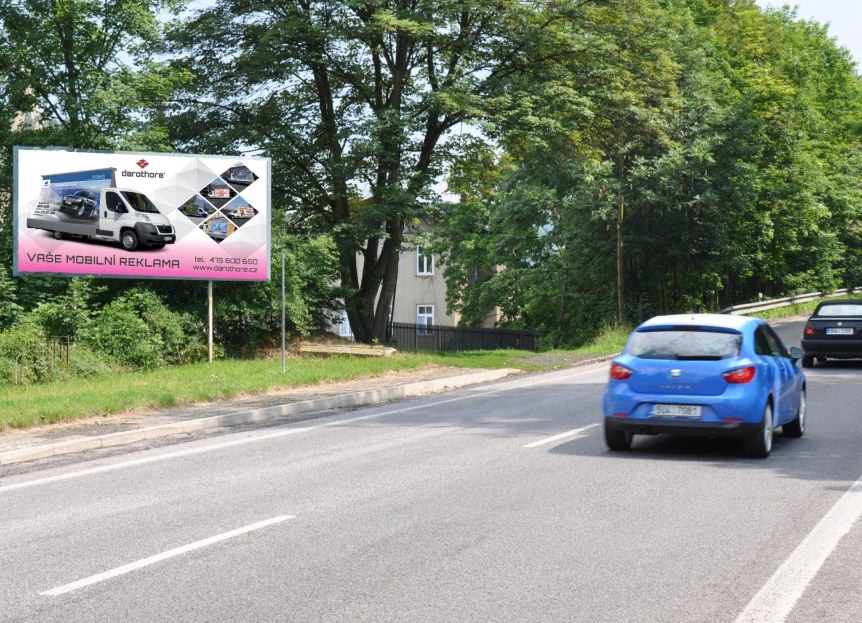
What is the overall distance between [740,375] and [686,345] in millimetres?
692

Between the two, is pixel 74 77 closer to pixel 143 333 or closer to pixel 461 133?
pixel 143 333

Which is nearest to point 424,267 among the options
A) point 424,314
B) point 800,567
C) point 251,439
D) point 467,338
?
point 424,314

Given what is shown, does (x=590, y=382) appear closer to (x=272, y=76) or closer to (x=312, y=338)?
(x=312, y=338)

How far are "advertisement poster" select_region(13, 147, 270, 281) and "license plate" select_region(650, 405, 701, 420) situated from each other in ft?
48.0

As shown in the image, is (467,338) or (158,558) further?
(467,338)

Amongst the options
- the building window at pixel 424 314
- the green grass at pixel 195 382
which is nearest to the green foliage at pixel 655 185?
the green grass at pixel 195 382

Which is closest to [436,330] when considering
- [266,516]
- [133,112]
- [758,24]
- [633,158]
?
[633,158]

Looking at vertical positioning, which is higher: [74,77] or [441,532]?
[74,77]

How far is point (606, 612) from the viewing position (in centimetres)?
591

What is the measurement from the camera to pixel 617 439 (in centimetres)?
1247

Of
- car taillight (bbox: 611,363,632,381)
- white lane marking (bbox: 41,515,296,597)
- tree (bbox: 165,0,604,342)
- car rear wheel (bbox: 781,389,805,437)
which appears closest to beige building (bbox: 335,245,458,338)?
tree (bbox: 165,0,604,342)

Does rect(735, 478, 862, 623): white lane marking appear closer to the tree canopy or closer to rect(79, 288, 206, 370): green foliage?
rect(79, 288, 206, 370): green foliage

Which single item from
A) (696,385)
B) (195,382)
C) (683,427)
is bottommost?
(195,382)

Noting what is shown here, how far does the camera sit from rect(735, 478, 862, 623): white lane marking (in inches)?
233
